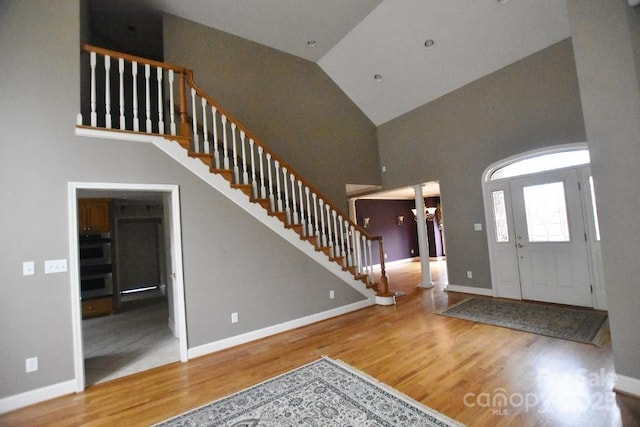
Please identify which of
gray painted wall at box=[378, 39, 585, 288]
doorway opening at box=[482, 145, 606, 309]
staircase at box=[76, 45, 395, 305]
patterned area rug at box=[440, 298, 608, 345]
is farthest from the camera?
gray painted wall at box=[378, 39, 585, 288]

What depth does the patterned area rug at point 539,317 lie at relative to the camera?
3.16 meters

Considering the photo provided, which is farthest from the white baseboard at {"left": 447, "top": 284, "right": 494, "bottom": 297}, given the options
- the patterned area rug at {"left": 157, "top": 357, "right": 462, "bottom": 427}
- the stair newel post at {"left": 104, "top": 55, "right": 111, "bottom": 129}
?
the stair newel post at {"left": 104, "top": 55, "right": 111, "bottom": 129}

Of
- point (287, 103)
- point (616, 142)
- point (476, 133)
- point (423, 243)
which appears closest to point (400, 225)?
point (423, 243)

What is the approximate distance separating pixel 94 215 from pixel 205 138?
3515 millimetres

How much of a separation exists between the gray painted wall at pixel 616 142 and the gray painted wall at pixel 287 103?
4.11 m

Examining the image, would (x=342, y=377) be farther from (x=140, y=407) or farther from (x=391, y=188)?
(x=391, y=188)

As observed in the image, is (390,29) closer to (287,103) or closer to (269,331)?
(287,103)

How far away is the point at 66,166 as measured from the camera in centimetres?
267

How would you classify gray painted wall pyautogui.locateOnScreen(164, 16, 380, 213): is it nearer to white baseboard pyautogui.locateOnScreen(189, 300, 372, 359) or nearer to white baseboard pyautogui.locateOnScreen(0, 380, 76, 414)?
white baseboard pyautogui.locateOnScreen(189, 300, 372, 359)

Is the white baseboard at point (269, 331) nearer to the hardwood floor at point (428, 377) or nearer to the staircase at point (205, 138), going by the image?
the hardwood floor at point (428, 377)

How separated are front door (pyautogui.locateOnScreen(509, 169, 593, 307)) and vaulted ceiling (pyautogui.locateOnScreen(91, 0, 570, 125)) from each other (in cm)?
220

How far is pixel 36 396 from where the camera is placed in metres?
2.43

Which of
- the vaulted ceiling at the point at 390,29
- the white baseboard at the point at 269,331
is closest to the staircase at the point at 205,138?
the white baseboard at the point at 269,331

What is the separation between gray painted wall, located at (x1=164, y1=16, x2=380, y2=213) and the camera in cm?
447
